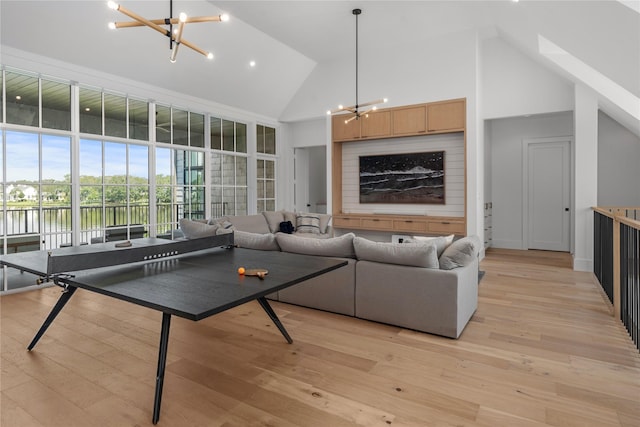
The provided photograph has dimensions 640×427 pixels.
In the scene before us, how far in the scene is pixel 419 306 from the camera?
299cm

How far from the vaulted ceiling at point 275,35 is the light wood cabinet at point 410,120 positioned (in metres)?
1.20

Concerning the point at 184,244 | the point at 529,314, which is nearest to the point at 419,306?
the point at 529,314

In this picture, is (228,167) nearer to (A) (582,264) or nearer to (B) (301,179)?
(B) (301,179)

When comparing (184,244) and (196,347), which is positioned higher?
(184,244)

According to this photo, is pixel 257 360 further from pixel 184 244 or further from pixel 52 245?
pixel 52 245

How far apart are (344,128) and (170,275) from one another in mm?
5620

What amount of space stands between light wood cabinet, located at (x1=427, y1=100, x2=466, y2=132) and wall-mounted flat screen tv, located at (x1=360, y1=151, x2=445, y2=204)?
1.53 ft

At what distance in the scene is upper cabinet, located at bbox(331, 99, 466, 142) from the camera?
605cm

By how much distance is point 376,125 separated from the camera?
6.81 m

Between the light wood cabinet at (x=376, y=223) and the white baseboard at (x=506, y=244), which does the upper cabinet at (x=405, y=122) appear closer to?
the light wood cabinet at (x=376, y=223)

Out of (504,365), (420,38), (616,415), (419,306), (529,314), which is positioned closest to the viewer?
(616,415)

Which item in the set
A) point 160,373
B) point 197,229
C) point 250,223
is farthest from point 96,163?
point 160,373

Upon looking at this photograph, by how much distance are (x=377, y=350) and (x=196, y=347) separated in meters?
1.34

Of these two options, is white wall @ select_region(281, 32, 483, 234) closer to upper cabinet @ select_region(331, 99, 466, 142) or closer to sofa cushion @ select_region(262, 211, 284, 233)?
upper cabinet @ select_region(331, 99, 466, 142)
